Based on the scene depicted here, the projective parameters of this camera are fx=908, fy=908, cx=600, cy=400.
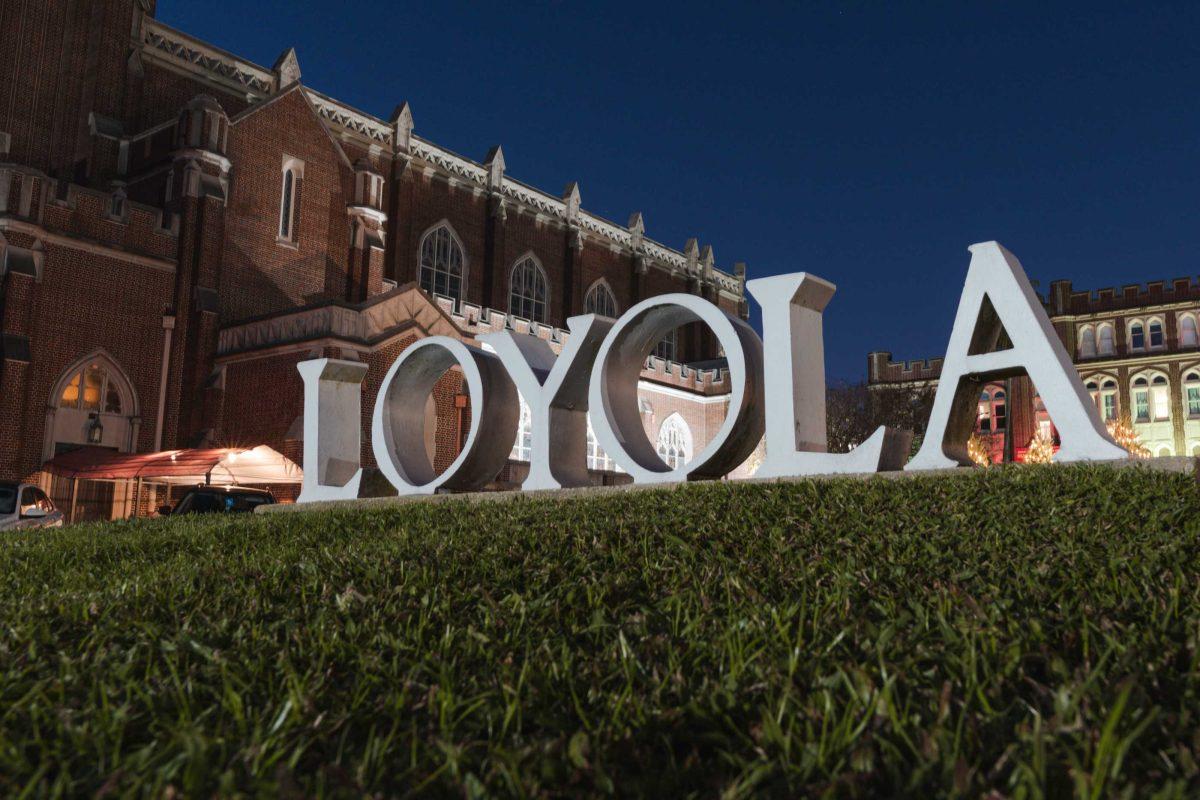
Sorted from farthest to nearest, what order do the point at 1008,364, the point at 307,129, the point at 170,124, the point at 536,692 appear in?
1. the point at 307,129
2. the point at 170,124
3. the point at 1008,364
4. the point at 536,692

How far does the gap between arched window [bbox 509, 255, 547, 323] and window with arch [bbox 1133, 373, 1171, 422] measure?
3400 centimetres

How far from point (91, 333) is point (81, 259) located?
70.9 inches

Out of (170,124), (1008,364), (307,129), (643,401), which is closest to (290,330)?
(170,124)

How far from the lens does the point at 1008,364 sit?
7508 mm

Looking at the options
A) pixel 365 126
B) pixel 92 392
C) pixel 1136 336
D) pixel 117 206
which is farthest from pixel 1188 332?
pixel 92 392

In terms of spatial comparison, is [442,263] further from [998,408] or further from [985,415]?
[998,408]

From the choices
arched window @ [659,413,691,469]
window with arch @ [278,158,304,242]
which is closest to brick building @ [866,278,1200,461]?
arched window @ [659,413,691,469]

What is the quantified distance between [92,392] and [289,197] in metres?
9.18

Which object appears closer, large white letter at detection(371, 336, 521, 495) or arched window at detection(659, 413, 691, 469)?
large white letter at detection(371, 336, 521, 495)

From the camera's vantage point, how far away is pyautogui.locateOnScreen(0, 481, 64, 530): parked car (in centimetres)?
1502

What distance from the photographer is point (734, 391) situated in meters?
8.37

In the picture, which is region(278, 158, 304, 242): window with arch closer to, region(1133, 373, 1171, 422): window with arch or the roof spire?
the roof spire

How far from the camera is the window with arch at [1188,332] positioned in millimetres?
49031

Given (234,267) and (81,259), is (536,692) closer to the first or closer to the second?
(81,259)
